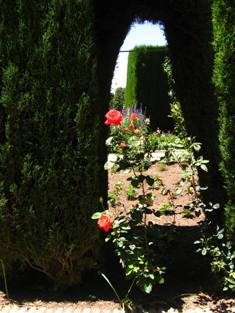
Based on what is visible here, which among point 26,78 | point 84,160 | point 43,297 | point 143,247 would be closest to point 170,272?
point 143,247

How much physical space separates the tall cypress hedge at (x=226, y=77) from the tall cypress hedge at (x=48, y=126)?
2.82 ft

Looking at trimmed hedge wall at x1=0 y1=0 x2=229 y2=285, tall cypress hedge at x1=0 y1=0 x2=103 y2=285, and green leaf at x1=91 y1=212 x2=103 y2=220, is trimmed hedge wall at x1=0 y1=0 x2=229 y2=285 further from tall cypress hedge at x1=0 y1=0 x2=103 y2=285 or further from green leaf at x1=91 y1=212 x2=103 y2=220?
green leaf at x1=91 y1=212 x2=103 y2=220

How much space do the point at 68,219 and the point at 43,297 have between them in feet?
2.28

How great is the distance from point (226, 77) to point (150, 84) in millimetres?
12122

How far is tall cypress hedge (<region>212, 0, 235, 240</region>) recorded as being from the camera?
3234mm

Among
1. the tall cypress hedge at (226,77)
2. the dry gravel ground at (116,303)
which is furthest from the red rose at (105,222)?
the tall cypress hedge at (226,77)

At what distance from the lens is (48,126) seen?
340 cm

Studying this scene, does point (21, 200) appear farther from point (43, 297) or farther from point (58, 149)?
point (43, 297)

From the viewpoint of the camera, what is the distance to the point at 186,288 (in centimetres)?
377

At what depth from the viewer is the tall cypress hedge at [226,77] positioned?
10.6 feet

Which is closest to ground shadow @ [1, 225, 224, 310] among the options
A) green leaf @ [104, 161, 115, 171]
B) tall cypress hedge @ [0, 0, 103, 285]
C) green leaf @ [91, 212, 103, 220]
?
tall cypress hedge @ [0, 0, 103, 285]

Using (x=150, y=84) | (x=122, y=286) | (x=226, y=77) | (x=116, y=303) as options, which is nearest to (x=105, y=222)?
(x=116, y=303)

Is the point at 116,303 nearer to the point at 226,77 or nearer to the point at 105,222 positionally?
the point at 105,222

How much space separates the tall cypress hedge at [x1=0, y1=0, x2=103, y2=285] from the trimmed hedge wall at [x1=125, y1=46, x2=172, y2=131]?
11.3 meters
